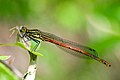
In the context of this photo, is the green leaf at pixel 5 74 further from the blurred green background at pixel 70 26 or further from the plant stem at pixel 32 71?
the blurred green background at pixel 70 26

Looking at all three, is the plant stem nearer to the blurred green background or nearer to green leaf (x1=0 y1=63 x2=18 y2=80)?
green leaf (x1=0 y1=63 x2=18 y2=80)

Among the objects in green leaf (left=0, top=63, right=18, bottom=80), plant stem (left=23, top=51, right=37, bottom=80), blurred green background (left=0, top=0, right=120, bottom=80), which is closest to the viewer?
plant stem (left=23, top=51, right=37, bottom=80)

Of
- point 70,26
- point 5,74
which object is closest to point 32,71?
point 5,74

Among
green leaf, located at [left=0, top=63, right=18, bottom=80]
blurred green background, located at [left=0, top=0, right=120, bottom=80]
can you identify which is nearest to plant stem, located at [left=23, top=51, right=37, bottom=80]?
green leaf, located at [left=0, top=63, right=18, bottom=80]

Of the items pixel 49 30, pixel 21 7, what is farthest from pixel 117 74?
pixel 21 7

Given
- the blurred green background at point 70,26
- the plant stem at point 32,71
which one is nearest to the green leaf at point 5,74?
the plant stem at point 32,71

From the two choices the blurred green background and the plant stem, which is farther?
the blurred green background

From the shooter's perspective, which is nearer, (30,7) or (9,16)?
(30,7)

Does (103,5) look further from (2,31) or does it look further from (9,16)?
(2,31)

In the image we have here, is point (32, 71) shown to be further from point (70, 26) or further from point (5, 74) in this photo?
point (70, 26)
